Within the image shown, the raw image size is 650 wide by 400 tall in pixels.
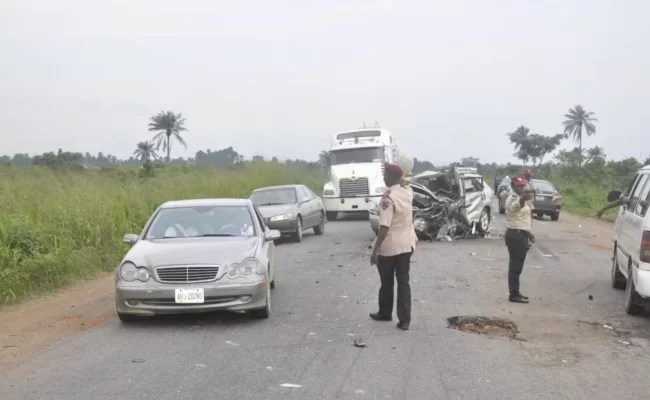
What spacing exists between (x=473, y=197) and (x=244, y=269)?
11.8 m

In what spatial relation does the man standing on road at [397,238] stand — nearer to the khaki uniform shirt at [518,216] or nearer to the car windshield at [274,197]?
the khaki uniform shirt at [518,216]

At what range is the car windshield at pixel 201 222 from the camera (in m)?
8.73

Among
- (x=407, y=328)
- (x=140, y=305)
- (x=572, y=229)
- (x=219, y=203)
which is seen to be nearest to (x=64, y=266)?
(x=219, y=203)

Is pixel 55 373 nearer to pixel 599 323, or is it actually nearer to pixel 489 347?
pixel 489 347

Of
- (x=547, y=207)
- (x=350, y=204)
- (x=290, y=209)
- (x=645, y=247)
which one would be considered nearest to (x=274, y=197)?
(x=290, y=209)

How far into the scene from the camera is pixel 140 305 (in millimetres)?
7488

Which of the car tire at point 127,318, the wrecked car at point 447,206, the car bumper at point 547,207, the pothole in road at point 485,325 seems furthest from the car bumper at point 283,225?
the car bumper at point 547,207

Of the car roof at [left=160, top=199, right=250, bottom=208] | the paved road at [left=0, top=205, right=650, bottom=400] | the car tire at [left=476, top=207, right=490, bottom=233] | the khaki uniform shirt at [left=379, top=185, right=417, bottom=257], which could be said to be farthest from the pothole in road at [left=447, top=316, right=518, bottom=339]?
the car tire at [left=476, top=207, right=490, bottom=233]

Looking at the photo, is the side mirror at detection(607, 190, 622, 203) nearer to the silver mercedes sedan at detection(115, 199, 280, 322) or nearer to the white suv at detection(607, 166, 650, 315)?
the white suv at detection(607, 166, 650, 315)

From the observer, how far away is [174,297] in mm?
7363

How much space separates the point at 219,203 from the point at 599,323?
5190 millimetres

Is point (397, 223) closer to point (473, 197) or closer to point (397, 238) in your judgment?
point (397, 238)

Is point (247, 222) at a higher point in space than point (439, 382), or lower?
higher

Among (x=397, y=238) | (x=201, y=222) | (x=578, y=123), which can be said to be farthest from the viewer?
(x=578, y=123)
